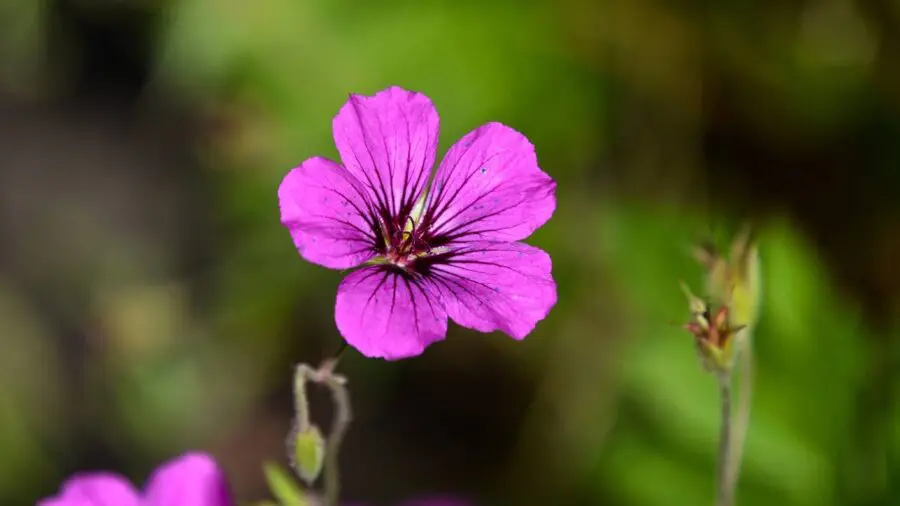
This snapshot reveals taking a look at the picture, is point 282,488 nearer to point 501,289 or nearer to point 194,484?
point 194,484

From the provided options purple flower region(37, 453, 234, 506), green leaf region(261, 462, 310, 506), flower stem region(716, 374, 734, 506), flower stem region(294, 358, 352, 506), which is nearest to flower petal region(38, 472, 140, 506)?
purple flower region(37, 453, 234, 506)

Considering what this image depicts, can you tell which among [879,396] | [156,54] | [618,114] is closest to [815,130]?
[618,114]

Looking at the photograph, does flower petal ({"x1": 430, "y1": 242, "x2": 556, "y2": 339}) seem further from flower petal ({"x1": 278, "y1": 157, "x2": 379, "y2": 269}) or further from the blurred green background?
the blurred green background

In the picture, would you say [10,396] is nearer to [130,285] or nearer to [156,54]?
[130,285]

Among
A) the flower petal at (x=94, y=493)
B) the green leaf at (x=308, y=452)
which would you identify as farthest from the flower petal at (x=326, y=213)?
the flower petal at (x=94, y=493)

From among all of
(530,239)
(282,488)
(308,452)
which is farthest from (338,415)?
(530,239)

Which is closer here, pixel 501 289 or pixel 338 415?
pixel 501 289
